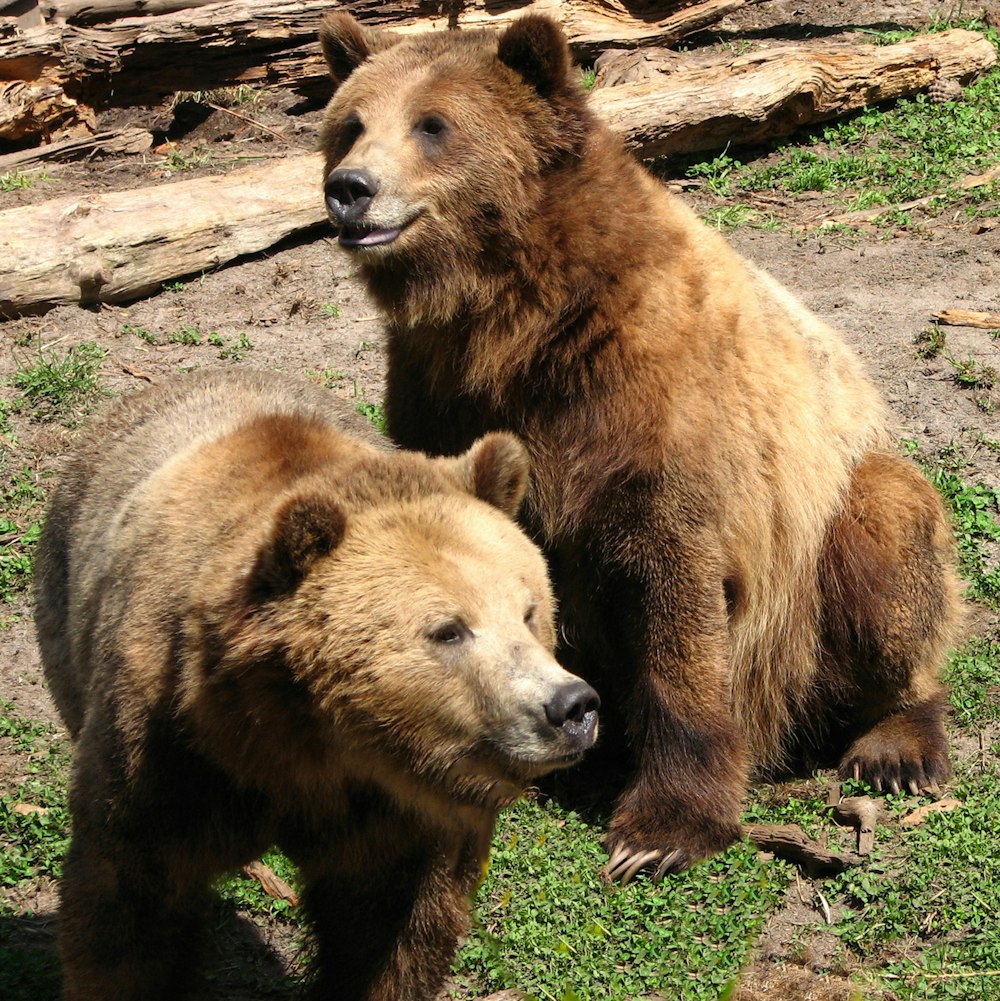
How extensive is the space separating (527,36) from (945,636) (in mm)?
3350

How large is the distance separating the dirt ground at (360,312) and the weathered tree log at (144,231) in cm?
14

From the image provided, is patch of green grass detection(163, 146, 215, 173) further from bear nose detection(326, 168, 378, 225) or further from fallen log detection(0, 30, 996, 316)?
bear nose detection(326, 168, 378, 225)

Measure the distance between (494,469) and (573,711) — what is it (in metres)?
0.95

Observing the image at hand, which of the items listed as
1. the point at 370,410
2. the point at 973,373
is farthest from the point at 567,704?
the point at 973,373

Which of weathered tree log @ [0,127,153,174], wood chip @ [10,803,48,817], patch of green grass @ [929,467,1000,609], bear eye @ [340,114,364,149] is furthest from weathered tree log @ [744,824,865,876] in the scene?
weathered tree log @ [0,127,153,174]

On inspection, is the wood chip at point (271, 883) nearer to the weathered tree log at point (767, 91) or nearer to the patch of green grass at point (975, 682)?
the patch of green grass at point (975, 682)

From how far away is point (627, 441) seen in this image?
5.86 m

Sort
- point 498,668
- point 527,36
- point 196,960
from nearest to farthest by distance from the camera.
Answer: point 498,668
point 196,960
point 527,36

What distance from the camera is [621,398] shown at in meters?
5.86

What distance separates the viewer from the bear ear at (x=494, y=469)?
4.54 metres

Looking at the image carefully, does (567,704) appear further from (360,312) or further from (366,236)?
(360,312)

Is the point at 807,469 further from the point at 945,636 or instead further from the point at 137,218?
the point at 137,218

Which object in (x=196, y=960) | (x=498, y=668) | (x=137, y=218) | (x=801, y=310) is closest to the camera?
(x=498, y=668)

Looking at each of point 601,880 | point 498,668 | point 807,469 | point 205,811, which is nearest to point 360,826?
point 205,811
